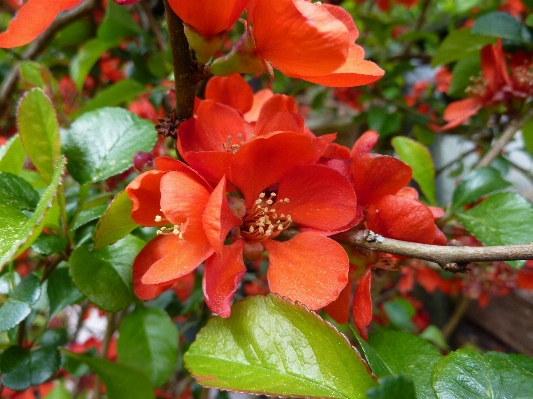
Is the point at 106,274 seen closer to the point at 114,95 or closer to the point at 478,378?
the point at 478,378

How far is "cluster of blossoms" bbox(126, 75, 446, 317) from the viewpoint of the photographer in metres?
0.37

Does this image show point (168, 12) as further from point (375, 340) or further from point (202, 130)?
point (375, 340)

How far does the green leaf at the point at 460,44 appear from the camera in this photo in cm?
86

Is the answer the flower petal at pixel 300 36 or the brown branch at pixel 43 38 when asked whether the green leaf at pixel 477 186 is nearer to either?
the flower petal at pixel 300 36

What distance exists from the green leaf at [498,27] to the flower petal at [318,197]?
56 cm

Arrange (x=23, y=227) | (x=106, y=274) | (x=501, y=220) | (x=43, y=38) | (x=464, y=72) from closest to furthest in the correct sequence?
(x=23, y=227)
(x=106, y=274)
(x=501, y=220)
(x=464, y=72)
(x=43, y=38)

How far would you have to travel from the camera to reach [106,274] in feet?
1.52

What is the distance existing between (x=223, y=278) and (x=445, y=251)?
192 mm

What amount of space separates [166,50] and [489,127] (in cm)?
86

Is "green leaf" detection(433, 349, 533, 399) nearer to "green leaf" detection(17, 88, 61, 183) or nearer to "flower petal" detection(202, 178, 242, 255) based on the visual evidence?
"flower petal" detection(202, 178, 242, 255)

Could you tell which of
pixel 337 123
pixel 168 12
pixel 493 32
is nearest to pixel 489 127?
pixel 493 32

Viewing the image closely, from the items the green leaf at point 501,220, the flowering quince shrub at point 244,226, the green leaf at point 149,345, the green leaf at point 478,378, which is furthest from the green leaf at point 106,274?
the green leaf at point 501,220

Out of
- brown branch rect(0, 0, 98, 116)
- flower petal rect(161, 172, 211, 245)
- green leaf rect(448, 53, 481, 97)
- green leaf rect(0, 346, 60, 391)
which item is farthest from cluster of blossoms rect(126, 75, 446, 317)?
brown branch rect(0, 0, 98, 116)

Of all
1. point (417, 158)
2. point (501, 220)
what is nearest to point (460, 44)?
point (417, 158)
